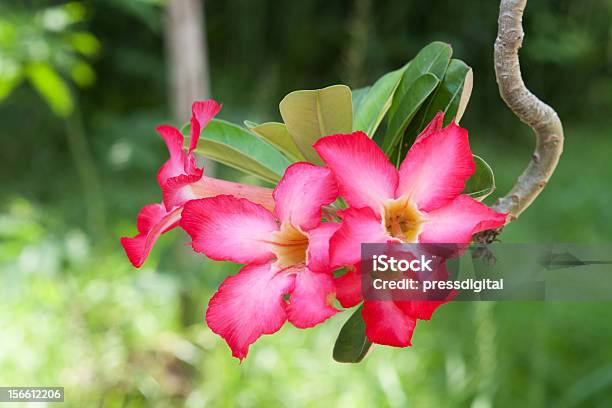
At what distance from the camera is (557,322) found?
1.93 meters

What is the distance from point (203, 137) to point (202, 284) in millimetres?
1190

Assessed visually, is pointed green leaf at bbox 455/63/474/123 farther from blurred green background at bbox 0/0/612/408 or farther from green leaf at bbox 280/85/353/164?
blurred green background at bbox 0/0/612/408

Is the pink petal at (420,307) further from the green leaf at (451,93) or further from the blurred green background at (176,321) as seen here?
the blurred green background at (176,321)

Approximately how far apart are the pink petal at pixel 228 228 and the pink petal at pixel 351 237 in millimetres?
54

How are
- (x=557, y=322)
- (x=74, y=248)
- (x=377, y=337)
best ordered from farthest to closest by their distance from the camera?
(x=557, y=322) → (x=74, y=248) → (x=377, y=337)

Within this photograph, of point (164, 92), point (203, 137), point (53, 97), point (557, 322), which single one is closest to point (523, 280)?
point (203, 137)

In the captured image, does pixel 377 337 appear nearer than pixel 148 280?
Yes

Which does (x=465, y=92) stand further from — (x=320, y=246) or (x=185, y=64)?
(x=185, y=64)

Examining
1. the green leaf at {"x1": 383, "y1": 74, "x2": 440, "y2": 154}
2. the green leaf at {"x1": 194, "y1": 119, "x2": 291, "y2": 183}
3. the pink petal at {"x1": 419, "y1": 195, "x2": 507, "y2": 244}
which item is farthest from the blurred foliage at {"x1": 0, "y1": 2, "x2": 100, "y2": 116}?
the pink petal at {"x1": 419, "y1": 195, "x2": 507, "y2": 244}

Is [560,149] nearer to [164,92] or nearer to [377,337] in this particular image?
[377,337]

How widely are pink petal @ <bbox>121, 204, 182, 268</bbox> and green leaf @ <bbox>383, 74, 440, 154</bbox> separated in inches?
6.0

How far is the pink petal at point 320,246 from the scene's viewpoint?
36 centimetres

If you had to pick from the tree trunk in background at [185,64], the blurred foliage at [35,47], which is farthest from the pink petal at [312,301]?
the tree trunk in background at [185,64]

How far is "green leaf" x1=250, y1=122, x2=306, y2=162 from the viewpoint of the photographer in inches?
17.9
